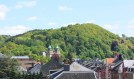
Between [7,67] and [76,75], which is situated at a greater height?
[7,67]

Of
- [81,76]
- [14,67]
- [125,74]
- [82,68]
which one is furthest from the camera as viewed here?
[14,67]

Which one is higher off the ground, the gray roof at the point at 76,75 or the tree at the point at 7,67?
the tree at the point at 7,67

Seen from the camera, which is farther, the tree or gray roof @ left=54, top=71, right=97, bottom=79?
the tree

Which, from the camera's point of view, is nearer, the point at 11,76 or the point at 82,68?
the point at 82,68

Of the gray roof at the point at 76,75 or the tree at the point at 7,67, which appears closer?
the gray roof at the point at 76,75

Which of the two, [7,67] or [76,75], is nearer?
[76,75]

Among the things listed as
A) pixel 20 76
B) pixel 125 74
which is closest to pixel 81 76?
pixel 125 74

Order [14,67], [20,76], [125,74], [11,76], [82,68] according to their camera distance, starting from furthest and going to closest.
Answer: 1. [14,67]
2. [11,76]
3. [20,76]
4. [125,74]
5. [82,68]

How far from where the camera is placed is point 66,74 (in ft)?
258

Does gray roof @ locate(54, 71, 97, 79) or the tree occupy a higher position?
the tree

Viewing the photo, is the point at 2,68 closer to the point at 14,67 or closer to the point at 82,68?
the point at 14,67

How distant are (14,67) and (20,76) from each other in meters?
19.2

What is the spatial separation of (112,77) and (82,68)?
17756 millimetres

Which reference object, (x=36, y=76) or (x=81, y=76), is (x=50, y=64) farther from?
(x=81, y=76)
